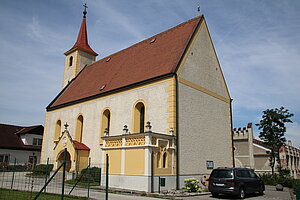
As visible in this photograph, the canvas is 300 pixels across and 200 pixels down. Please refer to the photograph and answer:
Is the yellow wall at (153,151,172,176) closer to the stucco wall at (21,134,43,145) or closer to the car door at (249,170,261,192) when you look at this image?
the car door at (249,170,261,192)

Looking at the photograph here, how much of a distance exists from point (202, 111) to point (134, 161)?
21.9 feet

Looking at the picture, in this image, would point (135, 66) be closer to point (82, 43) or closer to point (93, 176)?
point (93, 176)

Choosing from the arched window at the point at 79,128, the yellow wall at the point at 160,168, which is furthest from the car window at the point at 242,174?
the arched window at the point at 79,128

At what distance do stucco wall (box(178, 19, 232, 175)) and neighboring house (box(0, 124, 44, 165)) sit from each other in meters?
24.9

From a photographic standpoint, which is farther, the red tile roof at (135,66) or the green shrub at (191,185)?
the red tile roof at (135,66)

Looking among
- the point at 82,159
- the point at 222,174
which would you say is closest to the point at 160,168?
the point at 222,174

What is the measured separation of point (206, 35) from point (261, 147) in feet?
71.3

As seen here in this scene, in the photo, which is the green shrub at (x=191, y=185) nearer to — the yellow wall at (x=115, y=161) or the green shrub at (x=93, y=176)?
the yellow wall at (x=115, y=161)

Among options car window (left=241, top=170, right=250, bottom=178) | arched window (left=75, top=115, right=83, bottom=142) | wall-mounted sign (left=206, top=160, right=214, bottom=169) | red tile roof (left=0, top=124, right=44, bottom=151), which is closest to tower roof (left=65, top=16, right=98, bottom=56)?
arched window (left=75, top=115, right=83, bottom=142)

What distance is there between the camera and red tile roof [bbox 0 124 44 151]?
3598cm

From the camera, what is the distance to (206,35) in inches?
866

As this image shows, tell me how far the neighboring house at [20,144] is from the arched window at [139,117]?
21.4 meters

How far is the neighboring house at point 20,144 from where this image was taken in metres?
35.3

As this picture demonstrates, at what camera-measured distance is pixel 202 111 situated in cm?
1961
